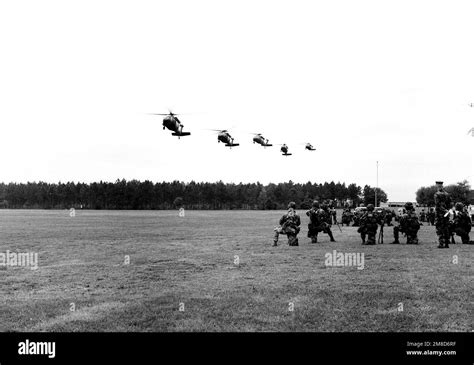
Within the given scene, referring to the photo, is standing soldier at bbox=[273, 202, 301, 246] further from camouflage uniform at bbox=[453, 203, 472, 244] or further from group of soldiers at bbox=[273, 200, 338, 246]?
Result: camouflage uniform at bbox=[453, 203, 472, 244]

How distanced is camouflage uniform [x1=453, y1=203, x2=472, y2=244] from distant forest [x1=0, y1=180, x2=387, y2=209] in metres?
106

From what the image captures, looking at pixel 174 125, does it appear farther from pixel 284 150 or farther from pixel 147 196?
pixel 147 196

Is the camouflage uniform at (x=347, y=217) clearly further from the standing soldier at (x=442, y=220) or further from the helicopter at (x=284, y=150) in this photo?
the standing soldier at (x=442, y=220)

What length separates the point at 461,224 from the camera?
21.7 m

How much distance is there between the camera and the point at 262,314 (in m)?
7.95

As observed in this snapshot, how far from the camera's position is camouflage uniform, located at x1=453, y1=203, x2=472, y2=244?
2147 cm

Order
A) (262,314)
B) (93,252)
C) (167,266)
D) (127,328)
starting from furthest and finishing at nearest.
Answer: (93,252)
(167,266)
(262,314)
(127,328)

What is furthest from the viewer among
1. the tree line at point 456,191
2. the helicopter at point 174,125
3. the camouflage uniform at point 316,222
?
the tree line at point 456,191

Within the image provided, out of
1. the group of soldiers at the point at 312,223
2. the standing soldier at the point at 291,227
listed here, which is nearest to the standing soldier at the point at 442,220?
the group of soldiers at the point at 312,223

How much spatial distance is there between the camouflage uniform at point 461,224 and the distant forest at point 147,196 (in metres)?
106

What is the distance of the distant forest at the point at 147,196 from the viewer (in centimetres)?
14125
